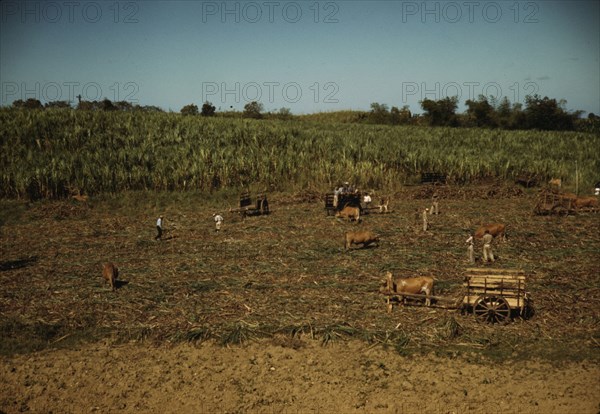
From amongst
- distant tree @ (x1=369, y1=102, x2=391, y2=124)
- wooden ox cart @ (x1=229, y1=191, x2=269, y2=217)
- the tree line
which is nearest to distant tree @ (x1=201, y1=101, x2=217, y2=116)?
the tree line

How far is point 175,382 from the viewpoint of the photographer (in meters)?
9.66

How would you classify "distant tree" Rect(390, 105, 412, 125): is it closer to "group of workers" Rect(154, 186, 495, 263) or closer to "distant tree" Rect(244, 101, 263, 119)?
"distant tree" Rect(244, 101, 263, 119)

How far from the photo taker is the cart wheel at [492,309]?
37.8 feet

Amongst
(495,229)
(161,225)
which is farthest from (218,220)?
(495,229)

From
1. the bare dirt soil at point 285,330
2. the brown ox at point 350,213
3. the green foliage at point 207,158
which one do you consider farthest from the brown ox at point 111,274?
the green foliage at point 207,158

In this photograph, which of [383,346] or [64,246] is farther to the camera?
[64,246]

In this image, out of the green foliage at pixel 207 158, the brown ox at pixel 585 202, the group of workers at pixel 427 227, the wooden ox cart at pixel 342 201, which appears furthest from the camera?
the green foliage at pixel 207 158

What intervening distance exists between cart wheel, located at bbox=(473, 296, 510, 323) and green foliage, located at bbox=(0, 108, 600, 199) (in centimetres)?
2032

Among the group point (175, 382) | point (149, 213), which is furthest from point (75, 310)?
point (149, 213)

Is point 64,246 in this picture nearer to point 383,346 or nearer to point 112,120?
point 383,346

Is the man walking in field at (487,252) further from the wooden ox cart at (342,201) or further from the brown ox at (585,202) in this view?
the brown ox at (585,202)

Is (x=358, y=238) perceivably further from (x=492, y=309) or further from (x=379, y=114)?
(x=379, y=114)

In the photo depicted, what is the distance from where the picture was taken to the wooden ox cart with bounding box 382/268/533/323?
1155cm

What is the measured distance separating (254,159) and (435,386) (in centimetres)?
2585
